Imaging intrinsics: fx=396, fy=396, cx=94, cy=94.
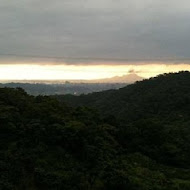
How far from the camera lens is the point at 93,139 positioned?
38.3m

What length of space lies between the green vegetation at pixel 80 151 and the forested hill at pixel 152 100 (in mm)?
27403

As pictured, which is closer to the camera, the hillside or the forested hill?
the hillside

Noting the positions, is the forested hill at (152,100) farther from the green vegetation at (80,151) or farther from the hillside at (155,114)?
the green vegetation at (80,151)

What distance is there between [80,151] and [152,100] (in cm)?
5812

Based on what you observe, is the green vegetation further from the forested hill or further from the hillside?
the forested hill

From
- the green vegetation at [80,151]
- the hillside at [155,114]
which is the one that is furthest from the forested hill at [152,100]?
the green vegetation at [80,151]

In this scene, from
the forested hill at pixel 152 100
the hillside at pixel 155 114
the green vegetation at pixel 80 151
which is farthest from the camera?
the forested hill at pixel 152 100

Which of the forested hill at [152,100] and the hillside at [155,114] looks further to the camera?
A: the forested hill at [152,100]

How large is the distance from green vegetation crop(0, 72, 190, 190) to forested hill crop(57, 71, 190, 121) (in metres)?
27.4

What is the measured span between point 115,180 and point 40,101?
61.4 feet

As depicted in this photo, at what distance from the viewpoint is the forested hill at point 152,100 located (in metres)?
82.6

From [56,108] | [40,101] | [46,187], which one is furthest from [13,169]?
[40,101]

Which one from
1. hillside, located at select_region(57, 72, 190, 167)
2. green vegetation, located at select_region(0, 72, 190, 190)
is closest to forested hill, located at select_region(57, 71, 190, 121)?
hillside, located at select_region(57, 72, 190, 167)

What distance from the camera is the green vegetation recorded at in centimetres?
3231
